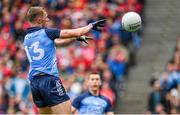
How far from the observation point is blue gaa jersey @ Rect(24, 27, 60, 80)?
429 inches

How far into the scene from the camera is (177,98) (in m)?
16.9

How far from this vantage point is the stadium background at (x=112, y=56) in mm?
17844

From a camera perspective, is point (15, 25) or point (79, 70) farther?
point (15, 25)

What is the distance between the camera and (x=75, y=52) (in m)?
19.3

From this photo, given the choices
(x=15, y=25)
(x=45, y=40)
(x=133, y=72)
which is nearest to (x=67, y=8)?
(x=15, y=25)

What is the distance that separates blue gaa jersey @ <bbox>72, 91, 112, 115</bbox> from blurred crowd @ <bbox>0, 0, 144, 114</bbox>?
3976mm

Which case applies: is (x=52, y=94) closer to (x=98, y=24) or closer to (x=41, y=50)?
(x=41, y=50)

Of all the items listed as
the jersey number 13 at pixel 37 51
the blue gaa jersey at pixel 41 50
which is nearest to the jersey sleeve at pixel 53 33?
the blue gaa jersey at pixel 41 50

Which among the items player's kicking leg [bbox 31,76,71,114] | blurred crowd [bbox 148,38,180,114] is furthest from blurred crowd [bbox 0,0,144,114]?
player's kicking leg [bbox 31,76,71,114]

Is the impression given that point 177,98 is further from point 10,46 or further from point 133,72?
point 10,46

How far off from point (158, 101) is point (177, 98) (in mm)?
535

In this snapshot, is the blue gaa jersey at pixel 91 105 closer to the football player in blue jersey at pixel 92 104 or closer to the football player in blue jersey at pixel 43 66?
the football player in blue jersey at pixel 92 104

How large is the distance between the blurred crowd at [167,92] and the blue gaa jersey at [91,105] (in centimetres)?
354

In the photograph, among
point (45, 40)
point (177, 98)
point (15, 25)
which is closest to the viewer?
point (45, 40)
